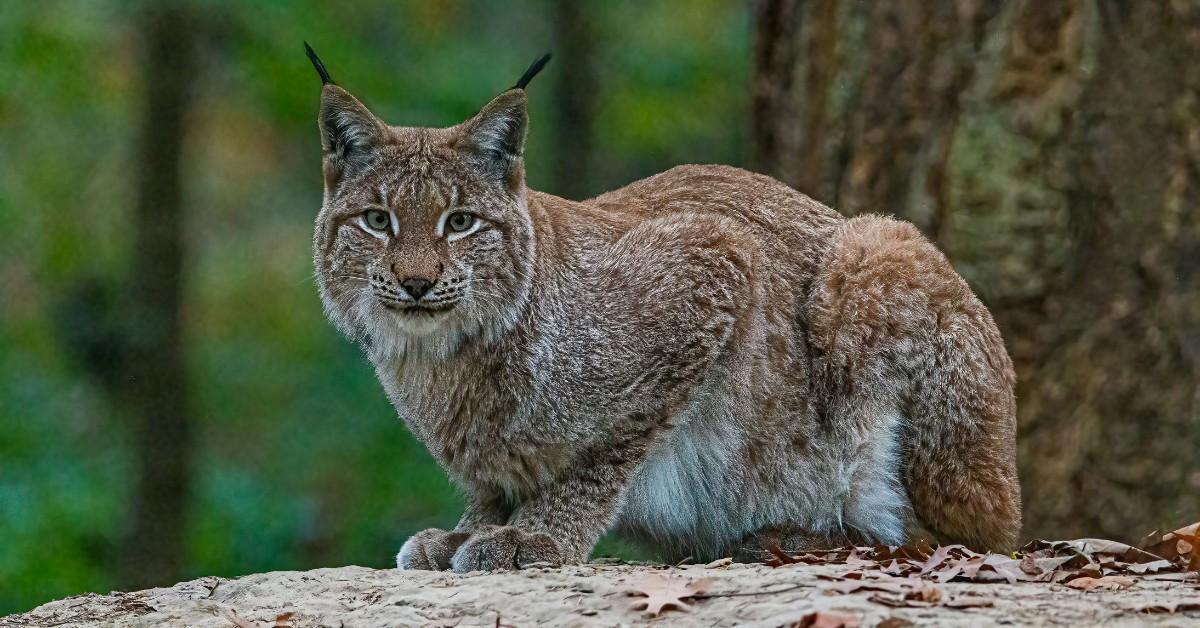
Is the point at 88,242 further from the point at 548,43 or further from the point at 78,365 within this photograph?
the point at 548,43

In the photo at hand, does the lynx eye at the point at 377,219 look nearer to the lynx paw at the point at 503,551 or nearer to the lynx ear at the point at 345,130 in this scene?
the lynx ear at the point at 345,130

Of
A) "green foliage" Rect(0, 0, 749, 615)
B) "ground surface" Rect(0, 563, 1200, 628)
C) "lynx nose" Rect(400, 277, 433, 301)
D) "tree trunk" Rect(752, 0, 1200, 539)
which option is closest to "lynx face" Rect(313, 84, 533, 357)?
"lynx nose" Rect(400, 277, 433, 301)

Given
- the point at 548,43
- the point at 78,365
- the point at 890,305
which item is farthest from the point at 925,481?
the point at 548,43

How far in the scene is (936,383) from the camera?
6305 mm

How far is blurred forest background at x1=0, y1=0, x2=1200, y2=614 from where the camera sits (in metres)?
7.44

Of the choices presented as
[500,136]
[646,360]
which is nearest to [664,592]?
[646,360]

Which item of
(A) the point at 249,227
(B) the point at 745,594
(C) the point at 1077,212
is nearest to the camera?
(B) the point at 745,594

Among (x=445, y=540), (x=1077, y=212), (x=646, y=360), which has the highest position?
(x=1077, y=212)

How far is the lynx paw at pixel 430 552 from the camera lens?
19.4ft

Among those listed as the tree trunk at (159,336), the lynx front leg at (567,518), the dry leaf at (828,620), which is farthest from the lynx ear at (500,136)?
the tree trunk at (159,336)

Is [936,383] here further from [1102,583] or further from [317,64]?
[317,64]

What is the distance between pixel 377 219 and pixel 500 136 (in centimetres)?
60

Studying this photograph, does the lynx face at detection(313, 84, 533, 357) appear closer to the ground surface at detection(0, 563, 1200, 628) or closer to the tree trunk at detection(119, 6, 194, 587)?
the ground surface at detection(0, 563, 1200, 628)

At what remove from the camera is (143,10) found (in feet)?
36.4
